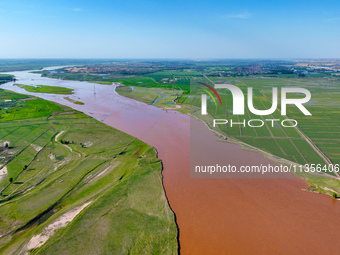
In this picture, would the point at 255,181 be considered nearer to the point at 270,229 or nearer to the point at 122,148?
the point at 270,229

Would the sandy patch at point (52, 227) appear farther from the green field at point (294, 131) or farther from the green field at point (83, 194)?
the green field at point (294, 131)

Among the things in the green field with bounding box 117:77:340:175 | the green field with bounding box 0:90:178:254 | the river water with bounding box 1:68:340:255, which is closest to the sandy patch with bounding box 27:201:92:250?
the green field with bounding box 0:90:178:254

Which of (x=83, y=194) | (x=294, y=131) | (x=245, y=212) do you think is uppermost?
(x=294, y=131)

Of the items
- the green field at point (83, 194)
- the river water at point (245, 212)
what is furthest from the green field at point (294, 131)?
the green field at point (83, 194)

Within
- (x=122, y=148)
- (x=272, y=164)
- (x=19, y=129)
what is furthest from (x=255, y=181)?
(x=19, y=129)

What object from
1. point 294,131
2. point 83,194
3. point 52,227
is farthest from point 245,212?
point 294,131

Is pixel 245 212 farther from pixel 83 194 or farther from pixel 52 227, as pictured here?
pixel 52 227
